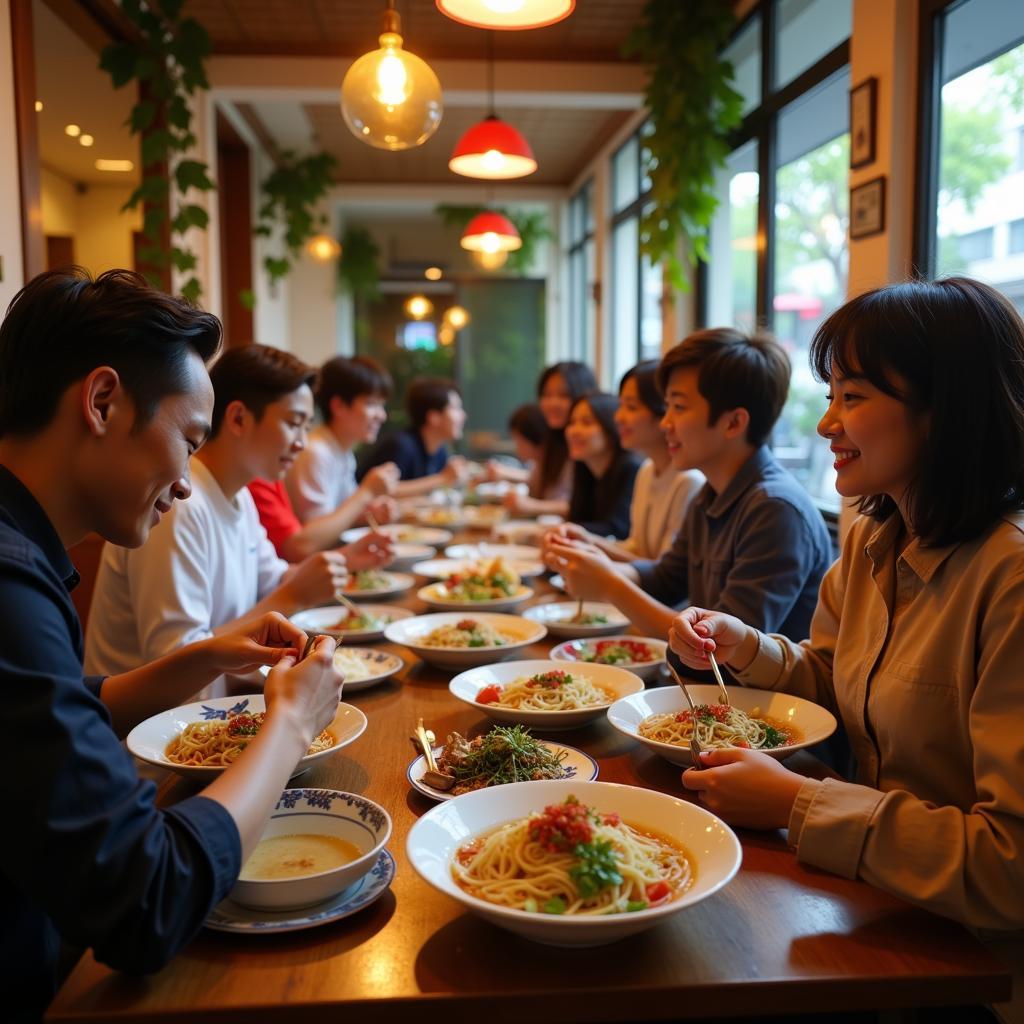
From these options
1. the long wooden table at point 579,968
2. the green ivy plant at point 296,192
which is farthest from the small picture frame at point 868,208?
the green ivy plant at point 296,192

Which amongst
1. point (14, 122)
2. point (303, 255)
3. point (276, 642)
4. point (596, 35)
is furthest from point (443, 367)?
point (276, 642)

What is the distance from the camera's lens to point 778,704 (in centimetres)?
162

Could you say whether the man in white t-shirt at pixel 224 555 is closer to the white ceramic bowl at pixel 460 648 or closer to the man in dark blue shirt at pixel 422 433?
the white ceramic bowl at pixel 460 648

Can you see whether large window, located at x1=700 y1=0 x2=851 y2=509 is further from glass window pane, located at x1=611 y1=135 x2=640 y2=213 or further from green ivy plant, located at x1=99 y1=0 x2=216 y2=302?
green ivy plant, located at x1=99 y1=0 x2=216 y2=302

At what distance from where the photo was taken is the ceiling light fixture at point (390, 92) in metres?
2.47

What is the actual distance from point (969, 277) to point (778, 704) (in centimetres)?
76

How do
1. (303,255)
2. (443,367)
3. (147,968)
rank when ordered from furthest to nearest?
(443,367), (303,255), (147,968)

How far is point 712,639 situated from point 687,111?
409 centimetres

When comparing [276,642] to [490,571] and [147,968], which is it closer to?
[147,968]

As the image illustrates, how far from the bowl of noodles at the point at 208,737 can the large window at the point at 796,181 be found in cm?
298

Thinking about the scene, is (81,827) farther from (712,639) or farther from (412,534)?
(412,534)

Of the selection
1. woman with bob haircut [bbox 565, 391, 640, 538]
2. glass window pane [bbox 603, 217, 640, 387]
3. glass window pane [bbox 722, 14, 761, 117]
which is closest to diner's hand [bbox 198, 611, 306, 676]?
woman with bob haircut [bbox 565, 391, 640, 538]

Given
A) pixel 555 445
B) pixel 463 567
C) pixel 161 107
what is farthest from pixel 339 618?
pixel 161 107

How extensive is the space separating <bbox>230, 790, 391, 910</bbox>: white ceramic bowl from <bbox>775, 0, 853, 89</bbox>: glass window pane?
147 inches
